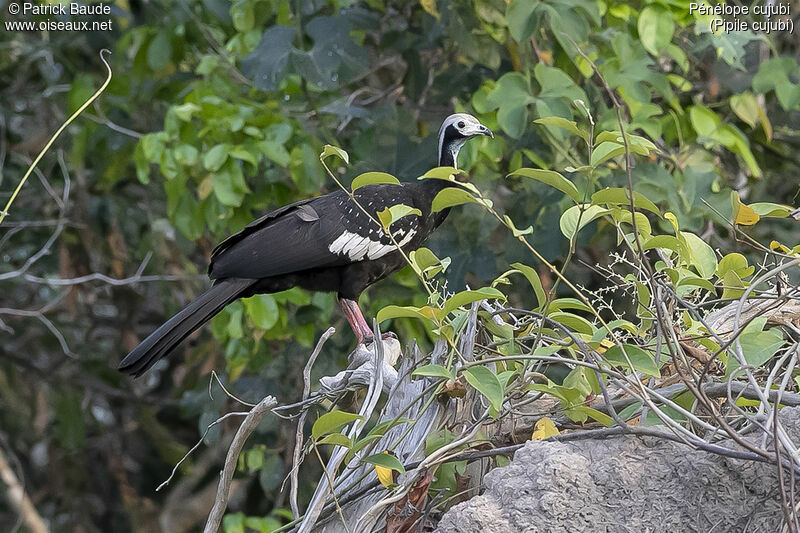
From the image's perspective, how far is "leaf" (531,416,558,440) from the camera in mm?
2006

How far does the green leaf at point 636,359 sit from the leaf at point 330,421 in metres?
0.49

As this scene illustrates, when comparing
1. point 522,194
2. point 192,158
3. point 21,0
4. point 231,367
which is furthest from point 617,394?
point 21,0

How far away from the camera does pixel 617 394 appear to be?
7.18 feet

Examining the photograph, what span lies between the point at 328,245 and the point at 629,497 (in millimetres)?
2039

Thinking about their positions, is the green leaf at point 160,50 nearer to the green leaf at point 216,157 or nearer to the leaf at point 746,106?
the green leaf at point 216,157

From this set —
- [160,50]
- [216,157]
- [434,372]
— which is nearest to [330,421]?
[434,372]

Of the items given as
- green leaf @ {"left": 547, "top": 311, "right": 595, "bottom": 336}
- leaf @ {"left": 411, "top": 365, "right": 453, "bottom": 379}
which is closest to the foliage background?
green leaf @ {"left": 547, "top": 311, "right": 595, "bottom": 336}

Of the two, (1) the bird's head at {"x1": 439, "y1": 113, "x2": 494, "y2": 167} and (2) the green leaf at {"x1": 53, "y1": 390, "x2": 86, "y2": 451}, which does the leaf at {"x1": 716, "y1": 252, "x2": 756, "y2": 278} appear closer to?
(1) the bird's head at {"x1": 439, "y1": 113, "x2": 494, "y2": 167}

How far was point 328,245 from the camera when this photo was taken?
3.69 meters

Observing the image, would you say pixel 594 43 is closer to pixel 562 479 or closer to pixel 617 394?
pixel 617 394

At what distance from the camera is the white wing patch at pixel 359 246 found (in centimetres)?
371

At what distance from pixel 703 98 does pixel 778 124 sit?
0.39 metres

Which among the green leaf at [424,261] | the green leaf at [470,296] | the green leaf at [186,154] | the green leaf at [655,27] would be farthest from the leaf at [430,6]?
the green leaf at [470,296]

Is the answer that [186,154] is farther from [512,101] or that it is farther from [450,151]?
[512,101]
